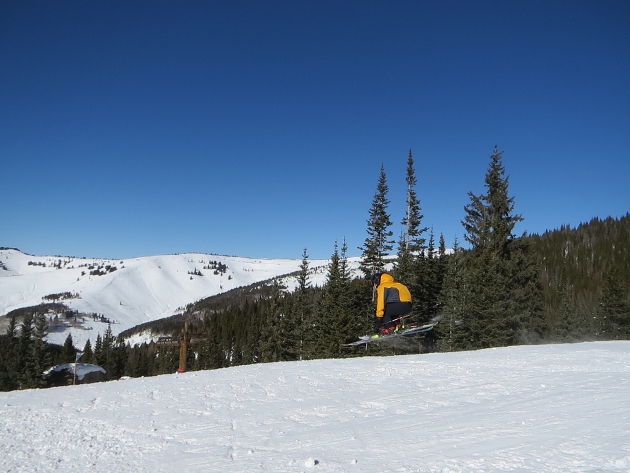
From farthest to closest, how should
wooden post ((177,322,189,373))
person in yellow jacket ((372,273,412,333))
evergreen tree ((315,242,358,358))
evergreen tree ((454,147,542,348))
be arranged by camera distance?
1. evergreen tree ((315,242,358,358))
2. evergreen tree ((454,147,542,348))
3. wooden post ((177,322,189,373))
4. person in yellow jacket ((372,273,412,333))

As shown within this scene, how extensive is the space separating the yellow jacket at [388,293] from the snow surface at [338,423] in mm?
3111

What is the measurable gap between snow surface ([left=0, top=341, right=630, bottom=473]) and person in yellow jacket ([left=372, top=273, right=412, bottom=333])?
9.54ft

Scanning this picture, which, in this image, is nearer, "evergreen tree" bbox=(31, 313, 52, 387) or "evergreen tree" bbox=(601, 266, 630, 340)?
"evergreen tree" bbox=(601, 266, 630, 340)

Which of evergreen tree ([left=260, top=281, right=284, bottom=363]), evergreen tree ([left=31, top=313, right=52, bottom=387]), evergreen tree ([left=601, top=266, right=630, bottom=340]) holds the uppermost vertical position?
evergreen tree ([left=601, top=266, right=630, bottom=340])

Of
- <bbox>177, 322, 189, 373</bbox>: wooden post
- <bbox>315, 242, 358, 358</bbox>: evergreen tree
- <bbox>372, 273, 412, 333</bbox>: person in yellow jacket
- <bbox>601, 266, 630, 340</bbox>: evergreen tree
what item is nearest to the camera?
<bbox>372, 273, 412, 333</bbox>: person in yellow jacket

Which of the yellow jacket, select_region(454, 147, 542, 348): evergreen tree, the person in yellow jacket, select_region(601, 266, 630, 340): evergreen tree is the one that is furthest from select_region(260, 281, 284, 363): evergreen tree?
select_region(601, 266, 630, 340): evergreen tree

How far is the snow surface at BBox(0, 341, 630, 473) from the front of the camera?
15.4ft

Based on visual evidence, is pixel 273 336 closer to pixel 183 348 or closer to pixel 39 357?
pixel 183 348

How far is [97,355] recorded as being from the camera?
69688 mm

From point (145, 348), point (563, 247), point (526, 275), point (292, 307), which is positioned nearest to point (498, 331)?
point (526, 275)

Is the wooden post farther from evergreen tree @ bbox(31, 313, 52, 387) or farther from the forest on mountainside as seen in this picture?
evergreen tree @ bbox(31, 313, 52, 387)

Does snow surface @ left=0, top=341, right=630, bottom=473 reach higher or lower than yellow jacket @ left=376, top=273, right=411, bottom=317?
lower

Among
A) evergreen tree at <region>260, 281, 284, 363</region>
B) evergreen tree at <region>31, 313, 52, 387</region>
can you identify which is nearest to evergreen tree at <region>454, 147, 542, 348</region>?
evergreen tree at <region>260, 281, 284, 363</region>

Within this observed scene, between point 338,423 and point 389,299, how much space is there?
734 cm
